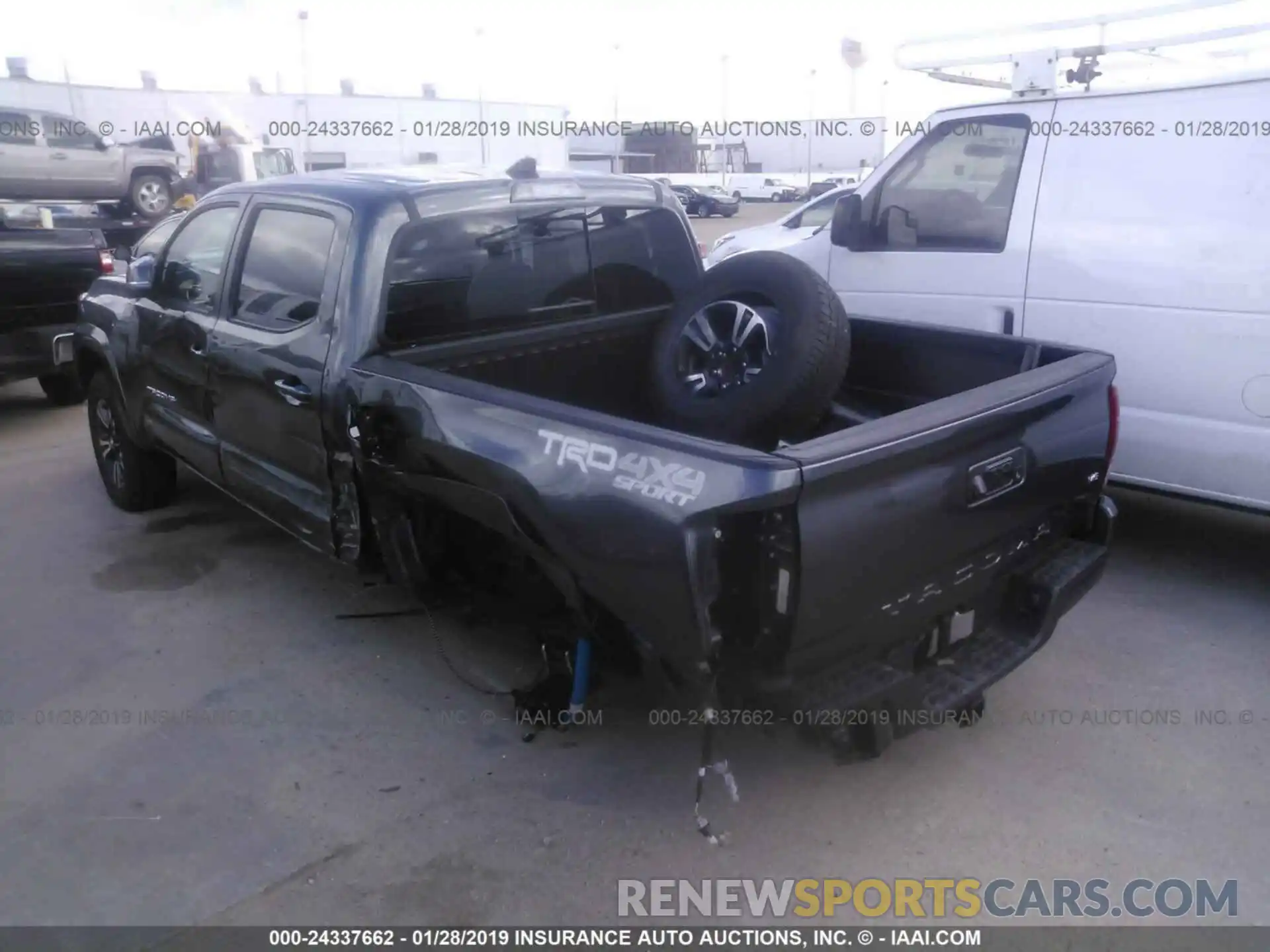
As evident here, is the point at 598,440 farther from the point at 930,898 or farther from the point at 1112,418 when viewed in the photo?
the point at 1112,418

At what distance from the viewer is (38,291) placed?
24.4ft

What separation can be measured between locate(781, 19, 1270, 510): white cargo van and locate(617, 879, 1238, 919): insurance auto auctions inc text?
2.09 m

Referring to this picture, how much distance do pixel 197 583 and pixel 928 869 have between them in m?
3.49

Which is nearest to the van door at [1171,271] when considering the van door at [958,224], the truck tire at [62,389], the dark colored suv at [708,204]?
the van door at [958,224]

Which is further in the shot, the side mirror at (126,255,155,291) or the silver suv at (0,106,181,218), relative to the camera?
the silver suv at (0,106,181,218)

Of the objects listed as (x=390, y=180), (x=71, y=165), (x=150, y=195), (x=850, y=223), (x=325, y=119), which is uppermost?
(x=325, y=119)

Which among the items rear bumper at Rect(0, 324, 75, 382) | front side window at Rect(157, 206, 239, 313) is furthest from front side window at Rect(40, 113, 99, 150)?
front side window at Rect(157, 206, 239, 313)

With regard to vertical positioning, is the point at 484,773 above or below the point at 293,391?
below

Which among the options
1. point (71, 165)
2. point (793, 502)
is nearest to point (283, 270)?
point (793, 502)

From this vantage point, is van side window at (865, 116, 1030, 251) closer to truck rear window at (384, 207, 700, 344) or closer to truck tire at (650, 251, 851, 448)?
truck rear window at (384, 207, 700, 344)

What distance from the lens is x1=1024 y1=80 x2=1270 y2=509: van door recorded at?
409cm

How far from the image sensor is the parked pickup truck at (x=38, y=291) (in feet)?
23.8

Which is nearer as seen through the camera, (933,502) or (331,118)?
(933,502)

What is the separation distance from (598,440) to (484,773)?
1.29 metres
